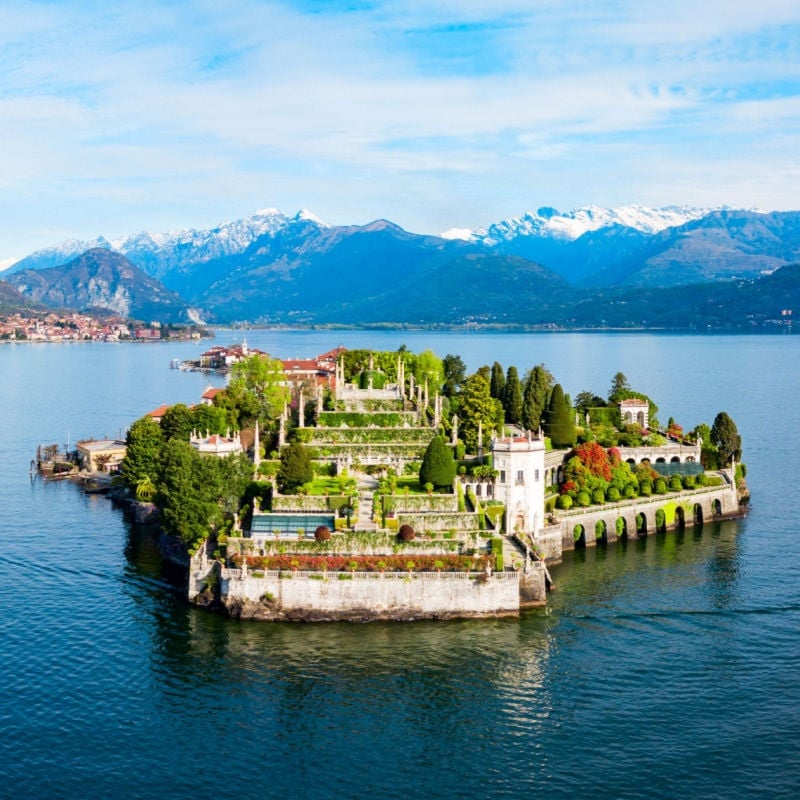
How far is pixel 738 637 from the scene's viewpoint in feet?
174

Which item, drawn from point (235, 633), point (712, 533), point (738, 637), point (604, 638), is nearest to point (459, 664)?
Result: point (604, 638)

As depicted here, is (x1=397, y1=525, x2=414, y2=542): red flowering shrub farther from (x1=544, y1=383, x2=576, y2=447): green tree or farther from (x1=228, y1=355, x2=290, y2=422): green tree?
(x1=228, y1=355, x2=290, y2=422): green tree

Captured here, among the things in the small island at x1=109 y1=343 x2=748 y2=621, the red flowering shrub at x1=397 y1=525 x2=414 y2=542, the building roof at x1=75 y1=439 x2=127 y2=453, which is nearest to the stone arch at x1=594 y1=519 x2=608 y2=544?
the small island at x1=109 y1=343 x2=748 y2=621

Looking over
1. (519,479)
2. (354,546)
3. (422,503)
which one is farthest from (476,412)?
(354,546)

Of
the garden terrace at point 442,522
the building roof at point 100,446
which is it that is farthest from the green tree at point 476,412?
the building roof at point 100,446

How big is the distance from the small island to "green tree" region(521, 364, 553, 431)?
258mm

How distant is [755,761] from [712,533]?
37.2 m

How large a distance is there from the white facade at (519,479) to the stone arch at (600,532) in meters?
7.97

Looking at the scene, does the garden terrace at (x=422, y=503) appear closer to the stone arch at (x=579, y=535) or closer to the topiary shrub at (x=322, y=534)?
the topiary shrub at (x=322, y=534)

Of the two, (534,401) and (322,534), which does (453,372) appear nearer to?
(534,401)

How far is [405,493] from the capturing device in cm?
6322

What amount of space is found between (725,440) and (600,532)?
70.6ft

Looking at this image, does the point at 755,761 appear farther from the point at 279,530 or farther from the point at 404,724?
the point at 279,530

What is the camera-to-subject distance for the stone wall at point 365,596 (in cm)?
5419
